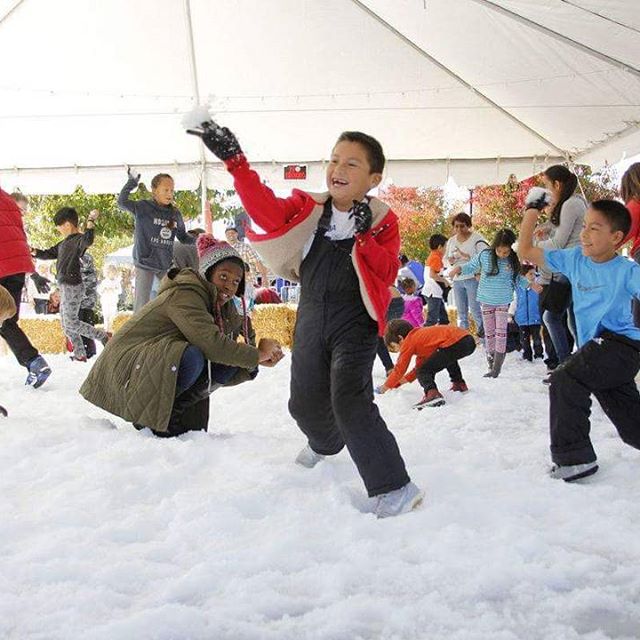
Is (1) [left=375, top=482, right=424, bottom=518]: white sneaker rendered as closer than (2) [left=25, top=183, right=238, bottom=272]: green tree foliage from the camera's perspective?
Yes

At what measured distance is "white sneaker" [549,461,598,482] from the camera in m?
2.92

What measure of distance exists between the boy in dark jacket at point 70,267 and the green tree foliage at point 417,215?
24216 millimetres

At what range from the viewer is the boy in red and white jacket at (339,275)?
8.52ft

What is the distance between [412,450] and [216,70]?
6221mm

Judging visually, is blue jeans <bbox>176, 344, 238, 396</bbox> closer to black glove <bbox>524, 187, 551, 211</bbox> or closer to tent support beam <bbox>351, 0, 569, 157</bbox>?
black glove <bbox>524, 187, 551, 211</bbox>

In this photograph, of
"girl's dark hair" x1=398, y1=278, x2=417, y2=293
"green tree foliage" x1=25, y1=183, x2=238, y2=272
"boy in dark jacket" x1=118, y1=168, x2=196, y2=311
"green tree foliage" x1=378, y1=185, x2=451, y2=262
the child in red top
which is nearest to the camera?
the child in red top

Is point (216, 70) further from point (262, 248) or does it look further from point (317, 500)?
point (317, 500)

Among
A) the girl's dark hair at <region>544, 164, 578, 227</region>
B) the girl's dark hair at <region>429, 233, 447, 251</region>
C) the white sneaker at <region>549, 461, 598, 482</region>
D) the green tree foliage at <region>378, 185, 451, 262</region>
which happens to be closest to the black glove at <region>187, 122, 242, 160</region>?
the white sneaker at <region>549, 461, 598, 482</region>

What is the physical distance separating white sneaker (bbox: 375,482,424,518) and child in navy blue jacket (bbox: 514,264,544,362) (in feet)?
18.9

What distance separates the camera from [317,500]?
8.46 feet

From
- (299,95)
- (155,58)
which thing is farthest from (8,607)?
(299,95)

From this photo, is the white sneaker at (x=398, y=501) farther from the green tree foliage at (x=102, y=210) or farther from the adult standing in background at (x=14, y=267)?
the green tree foliage at (x=102, y=210)

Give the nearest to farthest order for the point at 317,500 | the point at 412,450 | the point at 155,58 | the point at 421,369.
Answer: the point at 317,500, the point at 412,450, the point at 421,369, the point at 155,58

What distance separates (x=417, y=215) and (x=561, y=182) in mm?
26853
